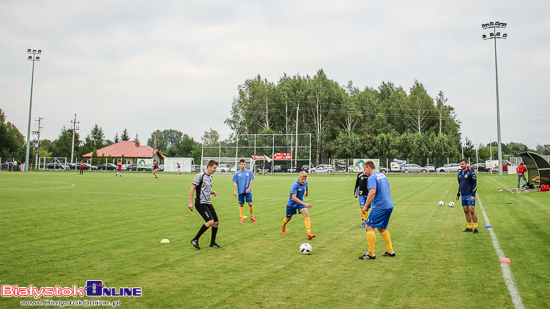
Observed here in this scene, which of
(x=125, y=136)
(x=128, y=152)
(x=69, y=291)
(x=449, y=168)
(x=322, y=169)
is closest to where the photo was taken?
(x=69, y=291)

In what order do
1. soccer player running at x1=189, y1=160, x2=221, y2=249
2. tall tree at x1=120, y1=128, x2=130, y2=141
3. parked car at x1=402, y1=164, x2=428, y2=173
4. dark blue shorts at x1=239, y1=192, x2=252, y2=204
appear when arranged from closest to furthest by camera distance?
soccer player running at x1=189, y1=160, x2=221, y2=249
dark blue shorts at x1=239, y1=192, x2=252, y2=204
parked car at x1=402, y1=164, x2=428, y2=173
tall tree at x1=120, y1=128, x2=130, y2=141

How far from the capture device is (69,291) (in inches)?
200

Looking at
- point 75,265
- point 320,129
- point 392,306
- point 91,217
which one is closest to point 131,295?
point 75,265

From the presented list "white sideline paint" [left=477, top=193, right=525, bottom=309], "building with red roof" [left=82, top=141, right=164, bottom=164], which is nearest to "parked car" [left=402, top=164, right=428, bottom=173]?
"white sideline paint" [left=477, top=193, right=525, bottom=309]

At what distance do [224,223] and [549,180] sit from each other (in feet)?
69.7

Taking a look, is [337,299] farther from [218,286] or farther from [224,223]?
[224,223]

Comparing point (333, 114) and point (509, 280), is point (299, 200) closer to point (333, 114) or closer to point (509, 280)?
point (509, 280)

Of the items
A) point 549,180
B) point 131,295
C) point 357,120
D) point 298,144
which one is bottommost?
point 131,295

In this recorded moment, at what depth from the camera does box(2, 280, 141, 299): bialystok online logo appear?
494cm

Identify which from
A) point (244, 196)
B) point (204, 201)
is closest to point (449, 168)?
point (244, 196)

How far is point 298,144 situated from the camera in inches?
2351

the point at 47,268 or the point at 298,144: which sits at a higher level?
the point at 298,144

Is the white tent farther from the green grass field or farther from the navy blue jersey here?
the navy blue jersey

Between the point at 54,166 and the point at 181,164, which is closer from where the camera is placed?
the point at 181,164
